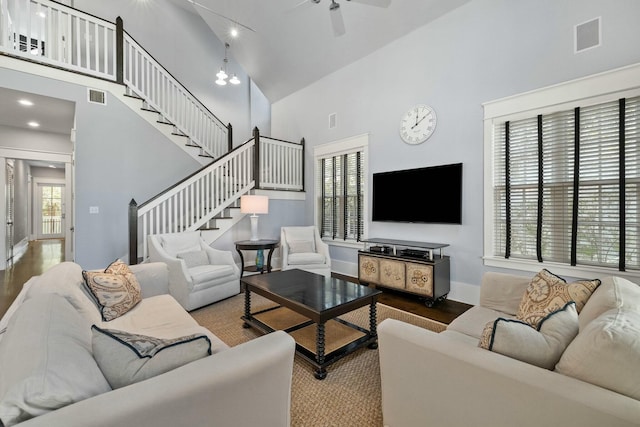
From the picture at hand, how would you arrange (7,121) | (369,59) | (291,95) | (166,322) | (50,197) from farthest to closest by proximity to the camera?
(50,197) < (291,95) < (7,121) < (369,59) < (166,322)

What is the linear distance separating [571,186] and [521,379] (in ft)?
9.54

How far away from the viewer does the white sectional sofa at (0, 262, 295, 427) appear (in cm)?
75

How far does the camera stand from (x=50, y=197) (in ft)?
35.2

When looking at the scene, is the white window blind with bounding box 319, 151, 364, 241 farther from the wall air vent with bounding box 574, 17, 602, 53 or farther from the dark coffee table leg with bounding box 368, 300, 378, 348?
the wall air vent with bounding box 574, 17, 602, 53

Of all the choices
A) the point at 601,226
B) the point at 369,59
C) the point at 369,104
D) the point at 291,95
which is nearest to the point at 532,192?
the point at 601,226

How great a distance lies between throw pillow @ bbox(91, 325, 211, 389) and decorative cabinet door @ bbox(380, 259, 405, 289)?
3.12m

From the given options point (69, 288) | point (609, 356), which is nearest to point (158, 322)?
point (69, 288)

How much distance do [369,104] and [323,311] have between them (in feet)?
12.4

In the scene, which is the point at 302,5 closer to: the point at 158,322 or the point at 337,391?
the point at 158,322

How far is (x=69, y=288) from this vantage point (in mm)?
1769

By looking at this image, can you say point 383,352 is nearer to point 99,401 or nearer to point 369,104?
point 99,401

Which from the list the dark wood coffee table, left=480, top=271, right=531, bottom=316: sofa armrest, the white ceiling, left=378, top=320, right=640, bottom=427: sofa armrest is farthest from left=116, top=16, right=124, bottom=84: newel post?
left=480, top=271, right=531, bottom=316: sofa armrest

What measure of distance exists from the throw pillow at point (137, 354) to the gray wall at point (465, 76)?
3575 mm

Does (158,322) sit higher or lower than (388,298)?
higher
